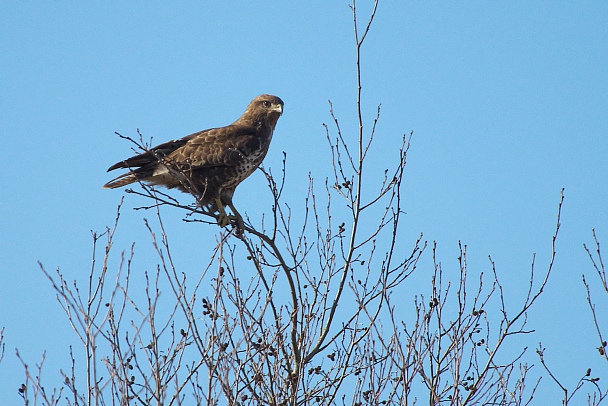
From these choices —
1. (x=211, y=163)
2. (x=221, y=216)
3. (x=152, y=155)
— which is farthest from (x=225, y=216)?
(x=152, y=155)

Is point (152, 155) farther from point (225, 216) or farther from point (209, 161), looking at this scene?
point (225, 216)

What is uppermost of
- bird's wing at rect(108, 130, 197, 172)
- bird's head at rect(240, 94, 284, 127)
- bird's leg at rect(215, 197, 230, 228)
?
bird's head at rect(240, 94, 284, 127)

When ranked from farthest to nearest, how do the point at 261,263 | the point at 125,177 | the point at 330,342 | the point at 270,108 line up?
the point at 270,108
the point at 125,177
the point at 261,263
the point at 330,342

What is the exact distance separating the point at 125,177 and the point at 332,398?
3208 millimetres

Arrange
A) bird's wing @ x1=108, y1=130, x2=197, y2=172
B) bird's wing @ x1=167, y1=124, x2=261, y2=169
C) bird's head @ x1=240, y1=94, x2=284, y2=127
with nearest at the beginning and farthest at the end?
bird's wing @ x1=108, y1=130, x2=197, y2=172, bird's wing @ x1=167, y1=124, x2=261, y2=169, bird's head @ x1=240, y1=94, x2=284, y2=127

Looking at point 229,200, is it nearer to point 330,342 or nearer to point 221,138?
point 221,138

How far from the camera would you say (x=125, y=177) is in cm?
730

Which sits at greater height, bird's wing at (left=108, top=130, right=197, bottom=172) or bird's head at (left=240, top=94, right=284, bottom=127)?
bird's head at (left=240, top=94, right=284, bottom=127)

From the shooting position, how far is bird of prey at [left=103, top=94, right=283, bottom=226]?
7289 millimetres

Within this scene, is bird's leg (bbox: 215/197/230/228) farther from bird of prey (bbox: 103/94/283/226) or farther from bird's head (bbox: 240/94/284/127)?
bird's head (bbox: 240/94/284/127)

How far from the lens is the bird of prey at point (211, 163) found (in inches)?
287

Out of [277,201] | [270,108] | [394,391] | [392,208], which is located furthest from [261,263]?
[270,108]

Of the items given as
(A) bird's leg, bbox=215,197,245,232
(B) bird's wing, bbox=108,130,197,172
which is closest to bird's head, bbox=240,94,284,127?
(B) bird's wing, bbox=108,130,197,172

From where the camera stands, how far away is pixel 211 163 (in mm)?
7500
